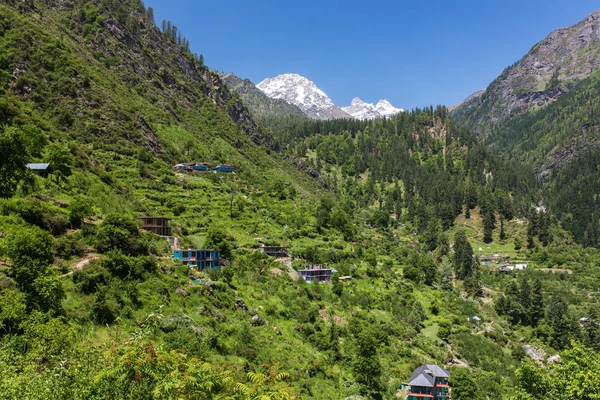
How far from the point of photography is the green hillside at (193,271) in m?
21.8

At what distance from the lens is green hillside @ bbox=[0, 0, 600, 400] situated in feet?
71.5

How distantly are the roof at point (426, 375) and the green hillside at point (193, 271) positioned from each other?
1.87 metres

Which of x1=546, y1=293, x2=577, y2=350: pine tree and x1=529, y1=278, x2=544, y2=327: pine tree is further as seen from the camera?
x1=529, y1=278, x2=544, y2=327: pine tree

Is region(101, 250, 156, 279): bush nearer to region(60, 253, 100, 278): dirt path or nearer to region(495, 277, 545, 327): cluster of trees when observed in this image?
region(60, 253, 100, 278): dirt path

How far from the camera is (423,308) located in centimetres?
8056

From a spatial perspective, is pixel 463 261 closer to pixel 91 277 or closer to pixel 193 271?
pixel 193 271

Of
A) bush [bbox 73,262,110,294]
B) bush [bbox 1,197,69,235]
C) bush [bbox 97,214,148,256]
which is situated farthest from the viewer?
bush [bbox 97,214,148,256]

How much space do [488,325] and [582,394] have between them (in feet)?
244

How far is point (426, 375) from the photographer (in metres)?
50.8

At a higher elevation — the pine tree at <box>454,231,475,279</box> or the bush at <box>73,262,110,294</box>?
the bush at <box>73,262,110,294</box>

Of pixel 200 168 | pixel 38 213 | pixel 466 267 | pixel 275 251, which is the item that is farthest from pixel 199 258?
pixel 466 267

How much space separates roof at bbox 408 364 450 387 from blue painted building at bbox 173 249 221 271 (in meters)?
33.0

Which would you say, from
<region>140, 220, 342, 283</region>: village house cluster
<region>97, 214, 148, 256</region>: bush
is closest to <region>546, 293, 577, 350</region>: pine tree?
<region>140, 220, 342, 283</region>: village house cluster

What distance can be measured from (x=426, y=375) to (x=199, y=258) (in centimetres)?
3629
